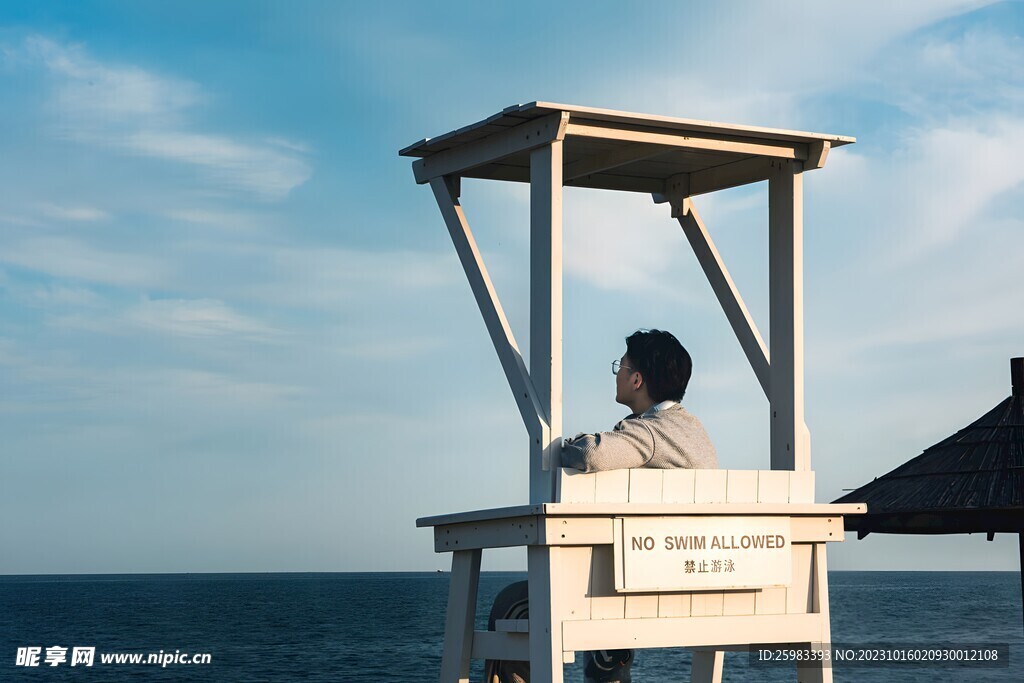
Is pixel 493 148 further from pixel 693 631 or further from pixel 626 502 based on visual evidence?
pixel 693 631

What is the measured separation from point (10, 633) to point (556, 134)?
9594 centimetres

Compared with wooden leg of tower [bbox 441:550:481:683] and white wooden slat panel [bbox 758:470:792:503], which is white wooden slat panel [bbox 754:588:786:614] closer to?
white wooden slat panel [bbox 758:470:792:503]

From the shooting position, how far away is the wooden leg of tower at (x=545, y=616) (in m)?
5.51

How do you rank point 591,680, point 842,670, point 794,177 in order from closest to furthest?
point 794,177 → point 591,680 → point 842,670

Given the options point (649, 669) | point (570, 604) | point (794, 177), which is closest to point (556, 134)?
point (794, 177)

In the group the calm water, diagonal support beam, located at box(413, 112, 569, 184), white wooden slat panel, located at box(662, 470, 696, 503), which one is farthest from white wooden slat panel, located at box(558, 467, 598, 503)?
the calm water

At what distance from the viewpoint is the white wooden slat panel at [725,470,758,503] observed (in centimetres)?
596

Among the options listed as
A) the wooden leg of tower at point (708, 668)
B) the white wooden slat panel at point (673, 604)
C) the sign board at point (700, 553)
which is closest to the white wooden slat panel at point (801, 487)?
the sign board at point (700, 553)

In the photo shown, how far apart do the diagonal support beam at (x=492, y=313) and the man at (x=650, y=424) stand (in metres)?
0.21

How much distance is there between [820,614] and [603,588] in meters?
1.15

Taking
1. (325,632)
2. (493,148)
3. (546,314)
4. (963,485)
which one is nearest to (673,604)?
(546,314)

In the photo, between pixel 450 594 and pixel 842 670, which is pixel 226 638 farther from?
pixel 450 594

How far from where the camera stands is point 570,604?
559 cm

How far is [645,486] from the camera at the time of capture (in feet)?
18.9
